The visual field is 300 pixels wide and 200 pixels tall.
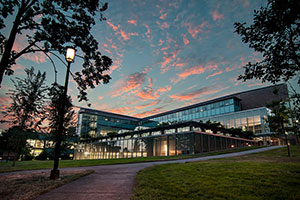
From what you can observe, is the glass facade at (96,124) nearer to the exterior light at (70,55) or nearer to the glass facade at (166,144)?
the glass facade at (166,144)

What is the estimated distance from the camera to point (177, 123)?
31.3 m

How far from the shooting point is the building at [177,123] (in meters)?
31.3

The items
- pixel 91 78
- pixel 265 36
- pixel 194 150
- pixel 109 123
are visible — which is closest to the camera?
pixel 265 36

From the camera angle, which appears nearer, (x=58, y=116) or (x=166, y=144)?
(x=58, y=116)

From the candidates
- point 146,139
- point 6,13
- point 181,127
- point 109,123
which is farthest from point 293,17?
point 109,123

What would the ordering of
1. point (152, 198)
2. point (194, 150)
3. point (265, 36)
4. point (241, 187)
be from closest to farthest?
point (152, 198) → point (241, 187) → point (265, 36) → point (194, 150)

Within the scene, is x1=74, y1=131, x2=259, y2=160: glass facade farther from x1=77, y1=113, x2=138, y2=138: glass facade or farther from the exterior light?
the exterior light

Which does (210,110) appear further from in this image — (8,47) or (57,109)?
(8,47)

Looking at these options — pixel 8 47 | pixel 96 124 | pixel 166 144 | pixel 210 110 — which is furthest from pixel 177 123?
pixel 96 124

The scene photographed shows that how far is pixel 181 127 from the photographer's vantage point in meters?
31.1

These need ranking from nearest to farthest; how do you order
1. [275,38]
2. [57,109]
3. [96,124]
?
1. [275,38]
2. [57,109]
3. [96,124]

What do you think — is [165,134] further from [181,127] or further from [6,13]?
[6,13]

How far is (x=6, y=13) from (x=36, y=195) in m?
6.40

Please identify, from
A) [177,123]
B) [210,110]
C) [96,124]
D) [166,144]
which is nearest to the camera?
[177,123]
